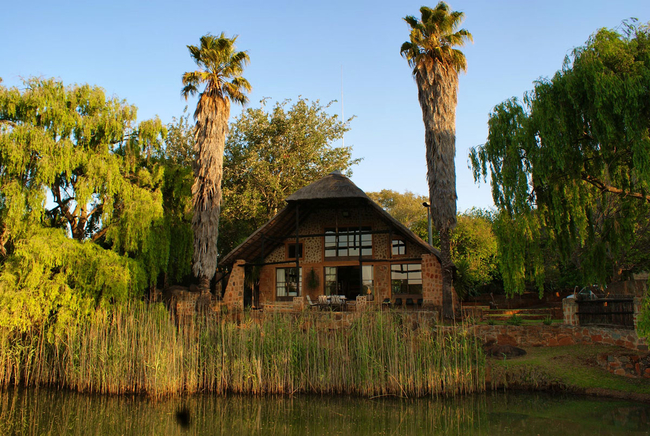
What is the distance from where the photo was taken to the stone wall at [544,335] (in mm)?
11193

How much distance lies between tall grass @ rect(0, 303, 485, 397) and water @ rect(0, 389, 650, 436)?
0.32m

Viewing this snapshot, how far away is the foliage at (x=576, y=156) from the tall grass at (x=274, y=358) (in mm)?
2308

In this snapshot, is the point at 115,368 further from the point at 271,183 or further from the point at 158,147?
the point at 271,183

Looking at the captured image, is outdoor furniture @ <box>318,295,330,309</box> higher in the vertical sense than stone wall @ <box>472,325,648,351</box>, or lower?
higher

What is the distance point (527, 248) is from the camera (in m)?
10.3

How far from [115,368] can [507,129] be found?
9.37 m

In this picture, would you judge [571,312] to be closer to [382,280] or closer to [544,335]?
[544,335]

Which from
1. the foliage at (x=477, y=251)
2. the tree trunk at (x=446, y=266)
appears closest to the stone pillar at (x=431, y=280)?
the tree trunk at (x=446, y=266)

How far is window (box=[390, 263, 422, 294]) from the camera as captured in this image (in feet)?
61.1

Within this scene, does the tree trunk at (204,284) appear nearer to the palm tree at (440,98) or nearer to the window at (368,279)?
the window at (368,279)

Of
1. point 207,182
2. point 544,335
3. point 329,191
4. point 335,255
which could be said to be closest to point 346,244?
point 335,255

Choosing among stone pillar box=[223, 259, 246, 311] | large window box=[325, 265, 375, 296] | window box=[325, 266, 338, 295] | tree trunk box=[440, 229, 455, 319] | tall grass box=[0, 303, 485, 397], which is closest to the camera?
tall grass box=[0, 303, 485, 397]

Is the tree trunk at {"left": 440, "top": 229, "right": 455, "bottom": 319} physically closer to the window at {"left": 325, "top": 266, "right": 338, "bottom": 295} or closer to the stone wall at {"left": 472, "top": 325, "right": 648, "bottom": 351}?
the stone wall at {"left": 472, "top": 325, "right": 648, "bottom": 351}

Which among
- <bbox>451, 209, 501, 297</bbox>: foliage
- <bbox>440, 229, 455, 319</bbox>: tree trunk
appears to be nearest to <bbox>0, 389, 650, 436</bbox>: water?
<bbox>440, 229, 455, 319</bbox>: tree trunk
